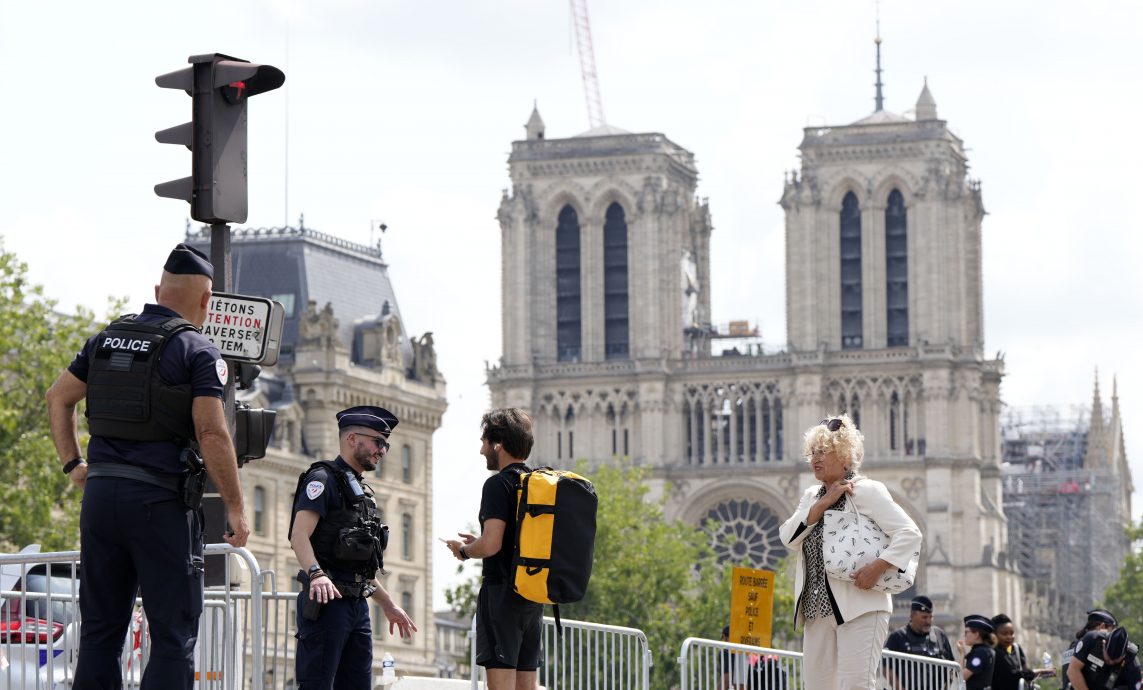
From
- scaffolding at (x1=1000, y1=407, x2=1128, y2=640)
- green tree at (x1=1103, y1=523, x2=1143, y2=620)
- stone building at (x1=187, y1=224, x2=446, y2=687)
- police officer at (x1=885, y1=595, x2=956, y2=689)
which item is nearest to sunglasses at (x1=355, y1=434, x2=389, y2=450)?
police officer at (x1=885, y1=595, x2=956, y2=689)

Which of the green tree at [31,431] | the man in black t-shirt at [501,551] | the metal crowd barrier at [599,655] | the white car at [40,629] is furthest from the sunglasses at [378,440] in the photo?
the green tree at [31,431]

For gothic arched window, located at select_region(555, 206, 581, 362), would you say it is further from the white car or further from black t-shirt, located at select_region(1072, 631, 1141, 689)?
the white car

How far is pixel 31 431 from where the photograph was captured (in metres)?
51.1

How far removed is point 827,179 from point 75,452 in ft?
332

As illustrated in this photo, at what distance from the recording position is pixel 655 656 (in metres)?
85.6

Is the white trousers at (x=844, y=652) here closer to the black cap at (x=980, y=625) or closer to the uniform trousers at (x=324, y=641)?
the uniform trousers at (x=324, y=641)

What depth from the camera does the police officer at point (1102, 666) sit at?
64.1 ft

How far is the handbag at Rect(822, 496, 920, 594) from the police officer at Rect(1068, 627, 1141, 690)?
18.4ft

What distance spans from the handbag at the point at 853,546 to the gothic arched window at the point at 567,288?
332ft

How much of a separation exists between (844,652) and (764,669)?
6328 millimetres

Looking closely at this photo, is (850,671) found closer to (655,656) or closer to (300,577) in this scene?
(300,577)

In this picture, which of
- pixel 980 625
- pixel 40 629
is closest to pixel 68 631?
pixel 40 629

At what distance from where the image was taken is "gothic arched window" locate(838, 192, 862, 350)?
371 feet

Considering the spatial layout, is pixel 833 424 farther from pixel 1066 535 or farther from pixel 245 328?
pixel 1066 535
